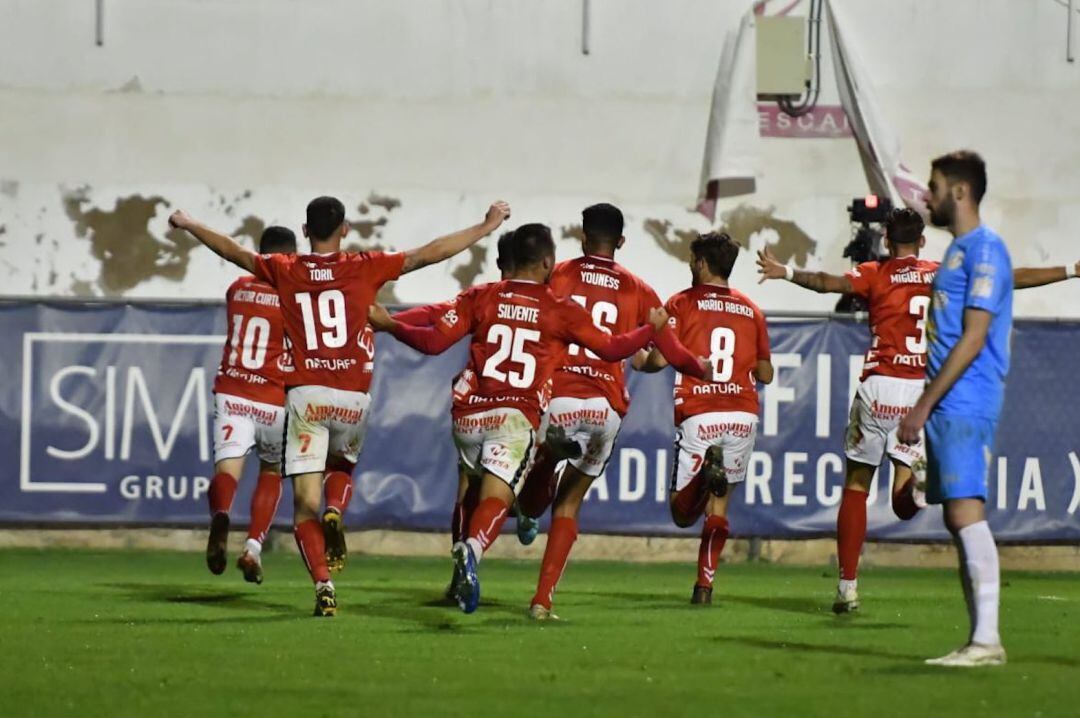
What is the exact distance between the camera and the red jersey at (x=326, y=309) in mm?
10102

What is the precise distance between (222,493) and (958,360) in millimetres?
4976

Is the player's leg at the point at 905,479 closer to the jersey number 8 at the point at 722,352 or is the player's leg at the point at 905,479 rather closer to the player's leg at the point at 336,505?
the jersey number 8 at the point at 722,352

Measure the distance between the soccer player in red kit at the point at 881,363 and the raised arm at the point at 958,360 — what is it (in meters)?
3.20

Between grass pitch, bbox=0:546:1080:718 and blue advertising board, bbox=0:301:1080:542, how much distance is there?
144cm

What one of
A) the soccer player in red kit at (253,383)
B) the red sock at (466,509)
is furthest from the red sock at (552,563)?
the soccer player in red kit at (253,383)

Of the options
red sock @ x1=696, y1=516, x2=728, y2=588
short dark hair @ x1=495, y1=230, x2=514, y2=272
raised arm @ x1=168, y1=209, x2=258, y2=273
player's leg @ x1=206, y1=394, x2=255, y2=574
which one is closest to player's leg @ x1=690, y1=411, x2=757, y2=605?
red sock @ x1=696, y1=516, x2=728, y2=588

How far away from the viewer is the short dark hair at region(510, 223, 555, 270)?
9734mm

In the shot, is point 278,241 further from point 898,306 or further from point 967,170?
point 967,170

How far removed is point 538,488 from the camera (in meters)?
11.2

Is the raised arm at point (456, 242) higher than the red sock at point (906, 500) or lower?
higher

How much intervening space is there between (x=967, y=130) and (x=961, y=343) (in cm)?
1082

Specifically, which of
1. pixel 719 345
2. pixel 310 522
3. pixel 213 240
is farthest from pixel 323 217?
pixel 719 345

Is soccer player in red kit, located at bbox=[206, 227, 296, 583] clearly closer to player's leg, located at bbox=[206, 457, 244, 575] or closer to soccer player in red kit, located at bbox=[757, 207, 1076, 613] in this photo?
player's leg, located at bbox=[206, 457, 244, 575]

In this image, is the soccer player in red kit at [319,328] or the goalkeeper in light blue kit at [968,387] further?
the soccer player in red kit at [319,328]
